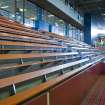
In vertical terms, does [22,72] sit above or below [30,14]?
below

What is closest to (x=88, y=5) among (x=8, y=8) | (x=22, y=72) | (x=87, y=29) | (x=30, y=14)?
(x=87, y=29)

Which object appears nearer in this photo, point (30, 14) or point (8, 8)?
point (8, 8)

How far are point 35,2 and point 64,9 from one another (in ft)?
6.24

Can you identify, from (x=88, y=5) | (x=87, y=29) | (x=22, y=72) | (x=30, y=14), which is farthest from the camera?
(x=87, y=29)

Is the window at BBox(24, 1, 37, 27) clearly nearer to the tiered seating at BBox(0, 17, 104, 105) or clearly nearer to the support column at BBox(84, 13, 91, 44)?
the tiered seating at BBox(0, 17, 104, 105)

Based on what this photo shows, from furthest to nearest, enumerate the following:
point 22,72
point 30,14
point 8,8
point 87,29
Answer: point 87,29
point 30,14
point 8,8
point 22,72

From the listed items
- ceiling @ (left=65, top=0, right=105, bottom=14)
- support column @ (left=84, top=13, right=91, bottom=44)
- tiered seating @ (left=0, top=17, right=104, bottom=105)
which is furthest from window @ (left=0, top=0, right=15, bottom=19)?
support column @ (left=84, top=13, right=91, bottom=44)

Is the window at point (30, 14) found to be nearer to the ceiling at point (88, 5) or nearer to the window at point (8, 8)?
the window at point (8, 8)

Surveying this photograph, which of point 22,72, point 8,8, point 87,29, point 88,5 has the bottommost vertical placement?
point 22,72

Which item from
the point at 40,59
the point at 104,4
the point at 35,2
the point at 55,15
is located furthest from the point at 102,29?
the point at 40,59

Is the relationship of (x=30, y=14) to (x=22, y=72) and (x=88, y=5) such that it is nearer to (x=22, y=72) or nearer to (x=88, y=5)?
(x=22, y=72)

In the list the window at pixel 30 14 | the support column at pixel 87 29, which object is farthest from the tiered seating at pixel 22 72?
the support column at pixel 87 29

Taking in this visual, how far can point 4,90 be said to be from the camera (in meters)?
2.00

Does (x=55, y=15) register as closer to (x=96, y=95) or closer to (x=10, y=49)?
(x=96, y=95)
